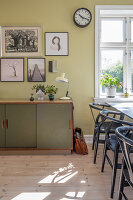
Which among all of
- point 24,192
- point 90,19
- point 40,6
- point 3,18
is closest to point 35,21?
point 40,6

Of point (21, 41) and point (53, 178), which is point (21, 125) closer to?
point (53, 178)

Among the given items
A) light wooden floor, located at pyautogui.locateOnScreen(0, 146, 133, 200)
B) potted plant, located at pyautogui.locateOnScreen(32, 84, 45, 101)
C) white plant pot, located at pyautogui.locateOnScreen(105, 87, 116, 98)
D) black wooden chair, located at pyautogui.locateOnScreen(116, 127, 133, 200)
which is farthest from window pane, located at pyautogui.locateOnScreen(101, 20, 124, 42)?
black wooden chair, located at pyautogui.locateOnScreen(116, 127, 133, 200)

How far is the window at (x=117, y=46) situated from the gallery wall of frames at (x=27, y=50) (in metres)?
0.79

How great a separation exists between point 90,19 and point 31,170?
9.33ft

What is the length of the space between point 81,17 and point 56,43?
0.67 meters

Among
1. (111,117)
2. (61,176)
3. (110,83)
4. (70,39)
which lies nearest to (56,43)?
(70,39)

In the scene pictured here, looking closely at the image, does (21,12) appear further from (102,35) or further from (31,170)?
(31,170)

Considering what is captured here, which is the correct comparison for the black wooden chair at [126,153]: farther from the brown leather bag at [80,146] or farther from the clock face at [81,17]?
the clock face at [81,17]

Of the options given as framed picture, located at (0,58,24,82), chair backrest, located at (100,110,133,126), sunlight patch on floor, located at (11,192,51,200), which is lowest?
sunlight patch on floor, located at (11,192,51,200)

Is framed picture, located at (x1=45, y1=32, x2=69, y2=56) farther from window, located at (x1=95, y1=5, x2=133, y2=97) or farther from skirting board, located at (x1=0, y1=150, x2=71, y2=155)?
skirting board, located at (x1=0, y1=150, x2=71, y2=155)

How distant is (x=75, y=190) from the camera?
2145mm

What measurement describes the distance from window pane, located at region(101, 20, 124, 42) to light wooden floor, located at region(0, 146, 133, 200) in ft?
7.63

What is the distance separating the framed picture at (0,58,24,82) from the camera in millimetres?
3766

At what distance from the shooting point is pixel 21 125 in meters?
3.26
